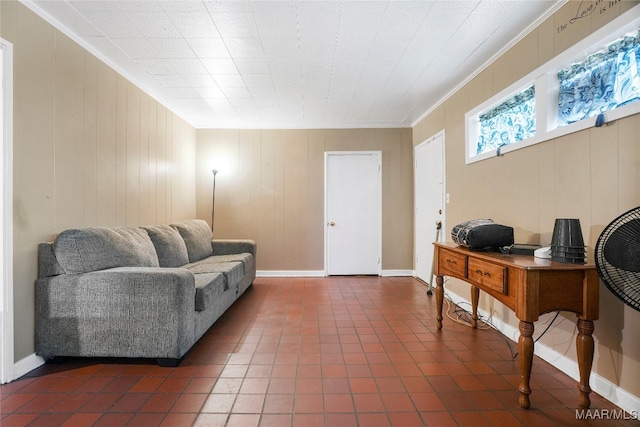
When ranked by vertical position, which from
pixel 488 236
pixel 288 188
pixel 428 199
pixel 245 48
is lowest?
pixel 488 236

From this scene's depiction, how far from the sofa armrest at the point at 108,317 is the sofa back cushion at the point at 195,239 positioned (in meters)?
1.55

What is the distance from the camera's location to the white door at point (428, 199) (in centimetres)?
382

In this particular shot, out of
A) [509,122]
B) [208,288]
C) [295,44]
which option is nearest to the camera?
[208,288]

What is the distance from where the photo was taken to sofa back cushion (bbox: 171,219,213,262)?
3.62 m

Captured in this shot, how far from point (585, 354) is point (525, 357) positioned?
0.95 feet

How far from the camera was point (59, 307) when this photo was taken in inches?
78.8

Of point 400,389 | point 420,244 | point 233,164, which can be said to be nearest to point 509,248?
point 400,389

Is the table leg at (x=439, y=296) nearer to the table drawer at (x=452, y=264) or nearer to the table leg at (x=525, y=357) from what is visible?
the table drawer at (x=452, y=264)

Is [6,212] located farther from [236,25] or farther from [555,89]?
[555,89]

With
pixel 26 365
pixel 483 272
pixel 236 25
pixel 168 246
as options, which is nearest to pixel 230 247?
pixel 168 246

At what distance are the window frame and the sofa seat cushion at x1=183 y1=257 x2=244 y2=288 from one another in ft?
8.85

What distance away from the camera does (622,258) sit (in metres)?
1.30

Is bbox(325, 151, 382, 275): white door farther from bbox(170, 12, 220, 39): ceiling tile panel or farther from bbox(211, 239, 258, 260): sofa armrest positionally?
bbox(170, 12, 220, 39): ceiling tile panel

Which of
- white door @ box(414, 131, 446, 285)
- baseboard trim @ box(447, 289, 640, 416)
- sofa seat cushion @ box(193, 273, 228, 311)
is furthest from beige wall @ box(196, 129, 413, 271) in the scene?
baseboard trim @ box(447, 289, 640, 416)
